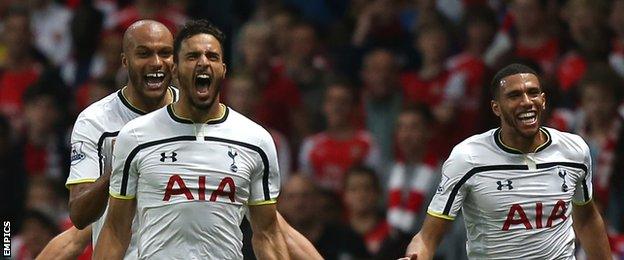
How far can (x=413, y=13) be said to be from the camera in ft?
52.5

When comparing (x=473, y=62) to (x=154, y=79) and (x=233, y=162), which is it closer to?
(x=154, y=79)

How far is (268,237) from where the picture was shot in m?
9.66

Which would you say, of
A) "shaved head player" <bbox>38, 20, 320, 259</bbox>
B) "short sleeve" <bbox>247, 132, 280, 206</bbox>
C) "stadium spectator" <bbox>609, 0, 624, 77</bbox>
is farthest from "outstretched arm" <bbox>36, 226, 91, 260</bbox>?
"stadium spectator" <bbox>609, 0, 624, 77</bbox>

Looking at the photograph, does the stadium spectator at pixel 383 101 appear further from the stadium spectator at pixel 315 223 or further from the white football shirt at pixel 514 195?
the white football shirt at pixel 514 195

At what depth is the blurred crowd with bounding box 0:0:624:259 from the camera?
13.9 meters

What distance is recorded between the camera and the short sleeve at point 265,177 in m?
9.43

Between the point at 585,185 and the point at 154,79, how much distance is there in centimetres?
246

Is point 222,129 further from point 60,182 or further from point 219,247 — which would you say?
point 60,182

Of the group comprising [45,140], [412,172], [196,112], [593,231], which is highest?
[196,112]

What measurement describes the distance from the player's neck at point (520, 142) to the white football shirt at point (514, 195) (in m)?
0.03

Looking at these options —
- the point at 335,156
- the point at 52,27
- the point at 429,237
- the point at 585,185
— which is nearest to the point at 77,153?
the point at 429,237

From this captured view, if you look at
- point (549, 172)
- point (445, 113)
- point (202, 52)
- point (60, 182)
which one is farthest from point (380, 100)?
point (202, 52)

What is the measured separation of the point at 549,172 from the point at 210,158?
6.59ft

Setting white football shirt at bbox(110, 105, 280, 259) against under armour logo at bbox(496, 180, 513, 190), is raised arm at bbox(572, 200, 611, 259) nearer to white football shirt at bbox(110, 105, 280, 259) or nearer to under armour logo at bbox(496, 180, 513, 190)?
under armour logo at bbox(496, 180, 513, 190)
